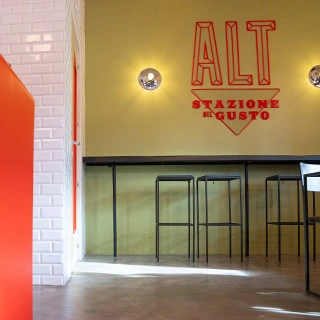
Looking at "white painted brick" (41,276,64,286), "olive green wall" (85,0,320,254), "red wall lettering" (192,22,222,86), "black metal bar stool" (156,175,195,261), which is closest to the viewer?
"white painted brick" (41,276,64,286)

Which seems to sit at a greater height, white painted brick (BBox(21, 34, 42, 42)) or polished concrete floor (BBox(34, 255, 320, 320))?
white painted brick (BBox(21, 34, 42, 42))

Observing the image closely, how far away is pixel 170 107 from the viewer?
454 centimetres

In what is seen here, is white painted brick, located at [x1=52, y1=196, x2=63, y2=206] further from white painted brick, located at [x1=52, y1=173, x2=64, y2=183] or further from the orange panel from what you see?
the orange panel

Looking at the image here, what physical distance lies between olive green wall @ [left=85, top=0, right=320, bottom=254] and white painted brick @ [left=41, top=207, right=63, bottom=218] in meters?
1.67

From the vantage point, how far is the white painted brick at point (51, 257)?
276 centimetres

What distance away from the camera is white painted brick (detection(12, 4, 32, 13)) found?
2.92 metres

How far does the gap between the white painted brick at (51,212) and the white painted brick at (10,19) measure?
1356 mm

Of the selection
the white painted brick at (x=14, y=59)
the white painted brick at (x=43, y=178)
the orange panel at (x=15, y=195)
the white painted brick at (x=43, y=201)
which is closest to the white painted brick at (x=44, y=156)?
the white painted brick at (x=43, y=178)

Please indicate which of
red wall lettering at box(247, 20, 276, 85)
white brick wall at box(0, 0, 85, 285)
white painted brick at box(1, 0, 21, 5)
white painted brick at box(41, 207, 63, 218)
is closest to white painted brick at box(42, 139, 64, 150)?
white brick wall at box(0, 0, 85, 285)

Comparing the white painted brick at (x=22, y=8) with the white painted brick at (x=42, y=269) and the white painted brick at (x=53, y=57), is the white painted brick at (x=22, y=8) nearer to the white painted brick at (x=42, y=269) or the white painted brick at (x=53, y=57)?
the white painted brick at (x=53, y=57)

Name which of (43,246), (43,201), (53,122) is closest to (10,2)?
(53,122)

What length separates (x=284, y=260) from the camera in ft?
12.8

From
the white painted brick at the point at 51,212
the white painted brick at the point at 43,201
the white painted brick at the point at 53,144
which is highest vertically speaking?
the white painted brick at the point at 53,144

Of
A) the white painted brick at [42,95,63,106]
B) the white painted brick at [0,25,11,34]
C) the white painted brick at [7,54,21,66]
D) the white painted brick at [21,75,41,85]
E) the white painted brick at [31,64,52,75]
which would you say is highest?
the white painted brick at [0,25,11,34]
